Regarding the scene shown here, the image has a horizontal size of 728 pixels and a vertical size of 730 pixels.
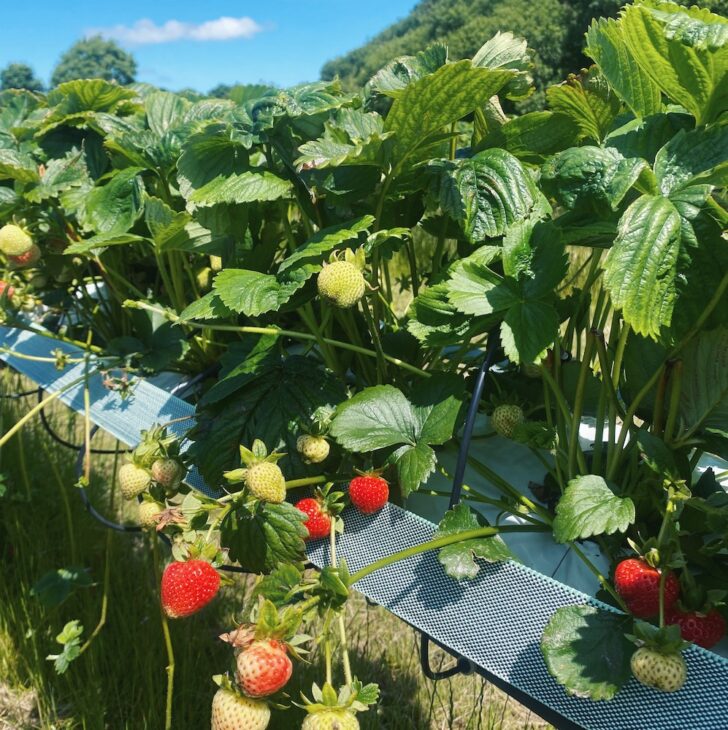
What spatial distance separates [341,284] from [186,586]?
27 cm

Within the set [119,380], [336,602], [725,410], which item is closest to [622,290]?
[725,410]

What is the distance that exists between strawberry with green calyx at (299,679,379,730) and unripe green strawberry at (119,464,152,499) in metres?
0.27

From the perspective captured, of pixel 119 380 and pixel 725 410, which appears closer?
pixel 725 410

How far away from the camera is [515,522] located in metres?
0.69

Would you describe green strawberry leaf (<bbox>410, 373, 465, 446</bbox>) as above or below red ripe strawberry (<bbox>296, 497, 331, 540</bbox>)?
above

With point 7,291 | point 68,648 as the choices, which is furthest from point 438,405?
point 7,291

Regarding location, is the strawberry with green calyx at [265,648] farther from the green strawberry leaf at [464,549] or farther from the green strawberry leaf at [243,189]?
the green strawberry leaf at [243,189]

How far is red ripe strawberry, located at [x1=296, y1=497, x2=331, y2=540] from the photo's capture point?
2.06 ft

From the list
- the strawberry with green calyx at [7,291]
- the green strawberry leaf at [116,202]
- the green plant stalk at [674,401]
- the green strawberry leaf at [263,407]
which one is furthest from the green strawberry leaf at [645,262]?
the strawberry with green calyx at [7,291]

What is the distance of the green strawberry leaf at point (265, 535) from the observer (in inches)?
23.1

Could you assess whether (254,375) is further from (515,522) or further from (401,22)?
(401,22)

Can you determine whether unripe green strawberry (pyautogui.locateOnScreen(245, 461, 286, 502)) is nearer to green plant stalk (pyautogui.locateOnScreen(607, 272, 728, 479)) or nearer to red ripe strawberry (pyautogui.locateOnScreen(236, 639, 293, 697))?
red ripe strawberry (pyautogui.locateOnScreen(236, 639, 293, 697))

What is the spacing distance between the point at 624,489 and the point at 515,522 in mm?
121

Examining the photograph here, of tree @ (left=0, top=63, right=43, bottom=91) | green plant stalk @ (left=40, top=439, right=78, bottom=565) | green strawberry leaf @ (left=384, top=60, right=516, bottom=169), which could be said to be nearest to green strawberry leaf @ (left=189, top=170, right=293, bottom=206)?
green strawberry leaf @ (left=384, top=60, right=516, bottom=169)
